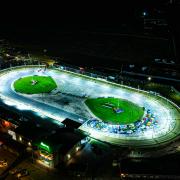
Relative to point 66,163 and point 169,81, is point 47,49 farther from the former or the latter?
point 66,163

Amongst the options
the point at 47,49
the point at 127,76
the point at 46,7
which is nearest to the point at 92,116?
the point at 127,76

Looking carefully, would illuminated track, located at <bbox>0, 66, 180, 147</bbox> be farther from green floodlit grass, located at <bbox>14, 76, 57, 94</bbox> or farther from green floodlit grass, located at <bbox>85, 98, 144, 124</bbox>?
green floodlit grass, located at <bbox>85, 98, 144, 124</bbox>

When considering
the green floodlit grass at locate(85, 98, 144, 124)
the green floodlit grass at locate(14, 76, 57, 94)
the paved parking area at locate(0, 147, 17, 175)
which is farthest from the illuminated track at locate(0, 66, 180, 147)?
the paved parking area at locate(0, 147, 17, 175)

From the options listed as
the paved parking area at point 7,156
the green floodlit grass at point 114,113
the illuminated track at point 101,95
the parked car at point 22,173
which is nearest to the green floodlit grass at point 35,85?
the illuminated track at point 101,95

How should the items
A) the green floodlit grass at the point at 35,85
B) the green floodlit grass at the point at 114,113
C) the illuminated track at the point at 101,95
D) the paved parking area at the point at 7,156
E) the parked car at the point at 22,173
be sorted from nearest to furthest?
the parked car at the point at 22,173, the paved parking area at the point at 7,156, the illuminated track at the point at 101,95, the green floodlit grass at the point at 114,113, the green floodlit grass at the point at 35,85

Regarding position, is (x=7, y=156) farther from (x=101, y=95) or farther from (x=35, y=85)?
(x=101, y=95)

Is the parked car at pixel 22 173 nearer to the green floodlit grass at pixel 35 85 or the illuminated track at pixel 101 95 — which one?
the illuminated track at pixel 101 95

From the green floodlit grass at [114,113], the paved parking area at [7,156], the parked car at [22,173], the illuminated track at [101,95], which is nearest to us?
the parked car at [22,173]
